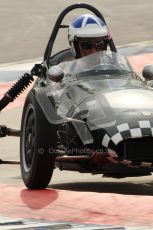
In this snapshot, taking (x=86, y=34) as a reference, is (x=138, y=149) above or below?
below

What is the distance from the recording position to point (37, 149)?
30.1 feet

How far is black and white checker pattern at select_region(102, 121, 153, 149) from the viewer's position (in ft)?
28.5

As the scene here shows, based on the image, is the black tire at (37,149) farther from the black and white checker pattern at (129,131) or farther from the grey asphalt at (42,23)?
the grey asphalt at (42,23)

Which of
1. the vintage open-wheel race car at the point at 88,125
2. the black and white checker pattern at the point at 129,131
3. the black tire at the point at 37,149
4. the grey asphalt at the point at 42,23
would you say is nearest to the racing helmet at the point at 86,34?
the vintage open-wheel race car at the point at 88,125

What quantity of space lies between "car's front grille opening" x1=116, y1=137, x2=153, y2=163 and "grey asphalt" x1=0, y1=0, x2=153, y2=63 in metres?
11.8

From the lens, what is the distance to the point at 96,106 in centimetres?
912

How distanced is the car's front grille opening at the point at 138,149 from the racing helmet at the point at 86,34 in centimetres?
214

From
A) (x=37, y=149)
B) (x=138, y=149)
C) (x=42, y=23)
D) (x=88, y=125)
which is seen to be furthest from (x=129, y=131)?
(x=42, y=23)

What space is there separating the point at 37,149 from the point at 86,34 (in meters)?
1.92

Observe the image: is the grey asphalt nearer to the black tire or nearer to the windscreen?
the windscreen

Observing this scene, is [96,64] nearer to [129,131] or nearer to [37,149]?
[37,149]

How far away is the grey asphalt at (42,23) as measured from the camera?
21.5 meters

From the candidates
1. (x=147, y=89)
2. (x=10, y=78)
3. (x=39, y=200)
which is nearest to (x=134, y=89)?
(x=147, y=89)

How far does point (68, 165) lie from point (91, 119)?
0.56 metres
